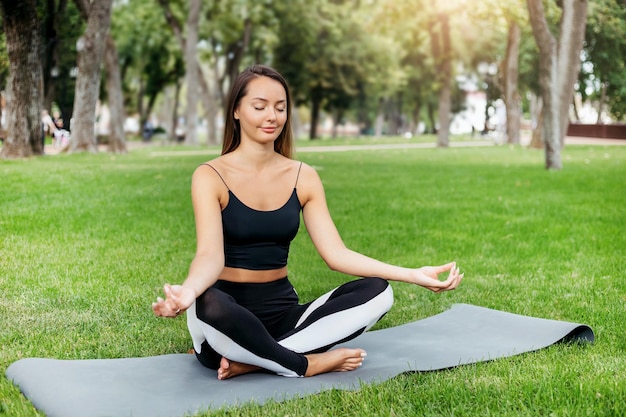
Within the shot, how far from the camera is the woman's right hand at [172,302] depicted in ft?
11.4

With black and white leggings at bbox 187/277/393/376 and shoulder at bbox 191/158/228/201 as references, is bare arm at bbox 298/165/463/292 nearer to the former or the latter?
black and white leggings at bbox 187/277/393/376

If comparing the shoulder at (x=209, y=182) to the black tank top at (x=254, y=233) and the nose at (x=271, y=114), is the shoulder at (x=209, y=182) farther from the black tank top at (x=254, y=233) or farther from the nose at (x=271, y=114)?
the nose at (x=271, y=114)

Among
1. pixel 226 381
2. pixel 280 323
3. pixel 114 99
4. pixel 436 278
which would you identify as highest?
pixel 114 99

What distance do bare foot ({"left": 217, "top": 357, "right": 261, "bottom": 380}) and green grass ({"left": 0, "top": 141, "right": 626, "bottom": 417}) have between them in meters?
0.43

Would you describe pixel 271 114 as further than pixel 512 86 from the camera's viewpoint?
No

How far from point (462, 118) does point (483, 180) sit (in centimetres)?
5978

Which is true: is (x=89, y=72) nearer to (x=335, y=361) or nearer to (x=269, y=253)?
(x=269, y=253)

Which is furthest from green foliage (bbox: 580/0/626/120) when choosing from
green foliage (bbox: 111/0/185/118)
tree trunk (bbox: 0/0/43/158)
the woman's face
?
the woman's face

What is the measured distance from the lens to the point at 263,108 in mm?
4273

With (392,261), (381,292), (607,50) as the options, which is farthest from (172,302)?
(607,50)

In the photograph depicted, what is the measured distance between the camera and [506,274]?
7.32m

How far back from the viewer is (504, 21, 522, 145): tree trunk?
105ft

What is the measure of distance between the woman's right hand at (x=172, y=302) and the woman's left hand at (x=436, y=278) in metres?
1.13

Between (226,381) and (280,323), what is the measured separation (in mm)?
420
